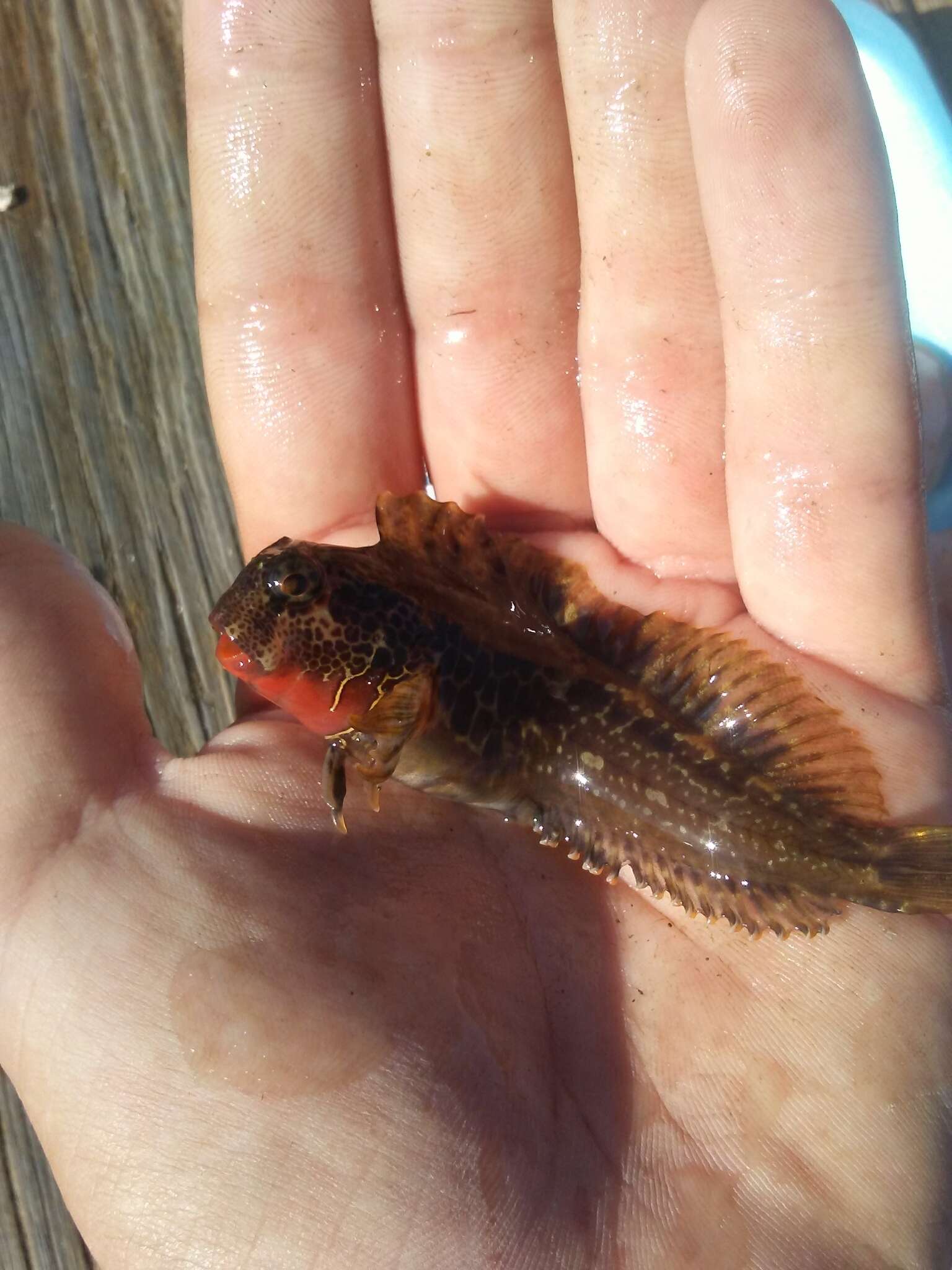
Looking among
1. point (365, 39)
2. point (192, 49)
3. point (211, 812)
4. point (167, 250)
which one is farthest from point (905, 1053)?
point (167, 250)

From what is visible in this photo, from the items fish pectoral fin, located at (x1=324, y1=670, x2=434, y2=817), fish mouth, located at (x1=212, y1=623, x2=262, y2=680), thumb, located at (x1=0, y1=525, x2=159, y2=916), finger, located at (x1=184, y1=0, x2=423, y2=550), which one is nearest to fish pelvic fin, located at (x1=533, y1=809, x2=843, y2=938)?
fish pectoral fin, located at (x1=324, y1=670, x2=434, y2=817)

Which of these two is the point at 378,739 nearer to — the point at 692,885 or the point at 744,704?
the point at 692,885

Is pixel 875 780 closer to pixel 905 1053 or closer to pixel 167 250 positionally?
pixel 905 1053

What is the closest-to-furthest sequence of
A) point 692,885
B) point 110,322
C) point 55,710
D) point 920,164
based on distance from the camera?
1. point 55,710
2. point 692,885
3. point 920,164
4. point 110,322

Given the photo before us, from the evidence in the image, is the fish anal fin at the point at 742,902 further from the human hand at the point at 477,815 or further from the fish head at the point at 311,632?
the fish head at the point at 311,632

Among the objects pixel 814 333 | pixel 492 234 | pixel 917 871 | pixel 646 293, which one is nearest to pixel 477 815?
pixel 917 871

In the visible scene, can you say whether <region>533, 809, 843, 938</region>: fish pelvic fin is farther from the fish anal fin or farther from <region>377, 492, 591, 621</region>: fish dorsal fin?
<region>377, 492, 591, 621</region>: fish dorsal fin
